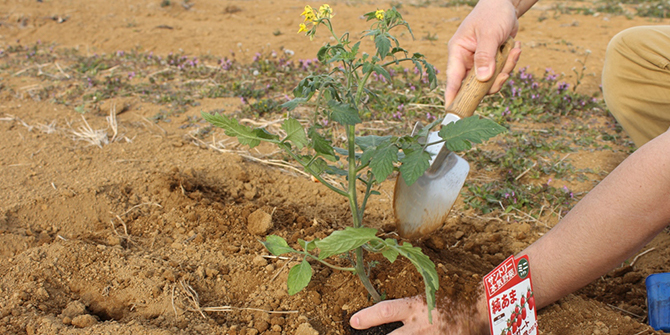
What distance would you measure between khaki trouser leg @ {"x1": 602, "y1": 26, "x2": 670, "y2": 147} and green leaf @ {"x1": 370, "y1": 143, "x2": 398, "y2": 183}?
6.03 ft

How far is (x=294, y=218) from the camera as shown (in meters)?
2.29

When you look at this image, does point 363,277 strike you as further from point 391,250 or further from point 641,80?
point 641,80

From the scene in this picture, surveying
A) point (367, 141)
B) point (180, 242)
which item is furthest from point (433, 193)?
point (180, 242)

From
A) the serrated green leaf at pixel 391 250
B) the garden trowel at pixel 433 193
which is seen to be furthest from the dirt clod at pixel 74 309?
the garden trowel at pixel 433 193

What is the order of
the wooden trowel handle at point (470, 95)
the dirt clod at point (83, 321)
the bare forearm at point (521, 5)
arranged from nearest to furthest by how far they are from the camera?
the dirt clod at point (83, 321) → the wooden trowel handle at point (470, 95) → the bare forearm at point (521, 5)

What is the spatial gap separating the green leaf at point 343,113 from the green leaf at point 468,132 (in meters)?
0.28

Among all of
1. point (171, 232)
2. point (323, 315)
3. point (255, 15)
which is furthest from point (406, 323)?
point (255, 15)

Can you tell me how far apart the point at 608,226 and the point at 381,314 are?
734 mm

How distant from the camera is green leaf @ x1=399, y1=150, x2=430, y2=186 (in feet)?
4.63

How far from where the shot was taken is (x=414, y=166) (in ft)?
4.68

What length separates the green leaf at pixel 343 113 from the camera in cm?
146

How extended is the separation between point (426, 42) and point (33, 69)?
151 inches

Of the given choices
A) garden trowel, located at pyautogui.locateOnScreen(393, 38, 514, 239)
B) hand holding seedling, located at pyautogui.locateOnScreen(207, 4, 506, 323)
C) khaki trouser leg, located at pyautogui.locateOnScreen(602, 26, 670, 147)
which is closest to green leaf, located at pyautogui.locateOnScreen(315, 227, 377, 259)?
hand holding seedling, located at pyautogui.locateOnScreen(207, 4, 506, 323)

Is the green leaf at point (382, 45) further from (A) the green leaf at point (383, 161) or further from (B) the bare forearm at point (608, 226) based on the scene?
(B) the bare forearm at point (608, 226)
